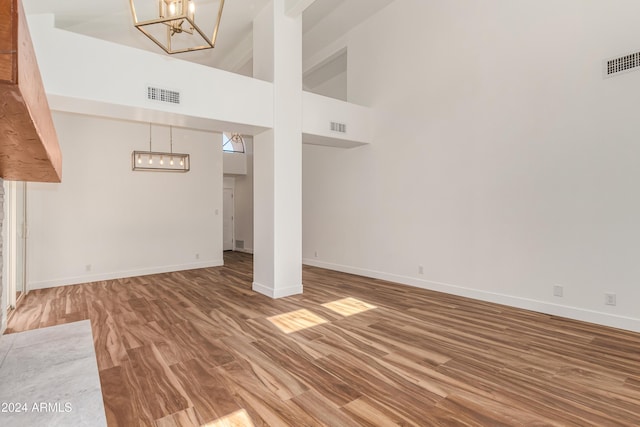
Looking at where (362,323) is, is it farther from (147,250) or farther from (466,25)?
(147,250)

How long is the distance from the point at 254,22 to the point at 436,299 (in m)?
5.14

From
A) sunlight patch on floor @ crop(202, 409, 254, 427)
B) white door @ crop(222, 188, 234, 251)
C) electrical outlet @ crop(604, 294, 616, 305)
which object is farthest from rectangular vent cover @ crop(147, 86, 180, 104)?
white door @ crop(222, 188, 234, 251)

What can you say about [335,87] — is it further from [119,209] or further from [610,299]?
[610,299]

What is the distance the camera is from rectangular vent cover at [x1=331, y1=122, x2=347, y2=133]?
222 inches

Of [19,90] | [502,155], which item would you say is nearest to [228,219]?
[502,155]

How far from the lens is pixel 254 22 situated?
5.23 metres

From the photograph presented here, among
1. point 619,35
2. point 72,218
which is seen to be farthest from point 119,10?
point 619,35

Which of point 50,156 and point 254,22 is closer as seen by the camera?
point 50,156

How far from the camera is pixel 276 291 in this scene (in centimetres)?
477

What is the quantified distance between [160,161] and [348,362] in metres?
5.65

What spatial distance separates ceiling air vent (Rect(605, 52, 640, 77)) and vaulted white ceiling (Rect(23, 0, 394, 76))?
377 centimetres

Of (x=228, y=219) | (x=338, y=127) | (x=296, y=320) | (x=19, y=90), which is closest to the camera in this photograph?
(x=19, y=90)

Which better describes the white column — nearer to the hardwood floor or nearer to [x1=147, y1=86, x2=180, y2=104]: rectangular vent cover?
the hardwood floor

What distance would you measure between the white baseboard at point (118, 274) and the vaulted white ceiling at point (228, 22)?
400 cm
